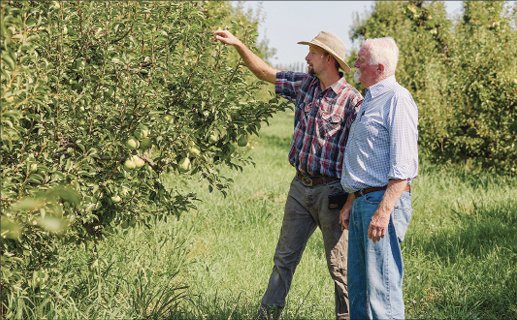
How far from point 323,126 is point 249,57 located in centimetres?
65

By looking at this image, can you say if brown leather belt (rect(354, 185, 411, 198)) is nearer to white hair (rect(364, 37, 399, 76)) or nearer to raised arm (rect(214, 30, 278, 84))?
white hair (rect(364, 37, 399, 76))

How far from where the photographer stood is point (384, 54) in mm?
2475

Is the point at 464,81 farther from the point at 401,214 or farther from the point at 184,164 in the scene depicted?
the point at 184,164

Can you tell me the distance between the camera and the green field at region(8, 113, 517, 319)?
9.82 feet

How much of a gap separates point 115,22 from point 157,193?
1.01 meters

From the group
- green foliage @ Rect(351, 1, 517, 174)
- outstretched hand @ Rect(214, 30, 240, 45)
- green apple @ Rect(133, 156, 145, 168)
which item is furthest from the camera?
green foliage @ Rect(351, 1, 517, 174)

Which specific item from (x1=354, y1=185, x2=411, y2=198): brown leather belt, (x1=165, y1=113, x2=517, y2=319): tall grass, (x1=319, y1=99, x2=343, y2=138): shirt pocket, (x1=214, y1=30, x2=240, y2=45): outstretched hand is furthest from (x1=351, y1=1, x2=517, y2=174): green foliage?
(x1=214, y1=30, x2=240, y2=45): outstretched hand

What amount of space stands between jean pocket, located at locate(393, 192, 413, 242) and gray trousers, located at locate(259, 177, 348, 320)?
52 centimetres

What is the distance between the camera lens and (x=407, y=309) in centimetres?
348

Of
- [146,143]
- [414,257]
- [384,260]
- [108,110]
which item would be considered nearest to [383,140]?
[384,260]

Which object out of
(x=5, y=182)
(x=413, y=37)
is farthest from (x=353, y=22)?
(x=5, y=182)

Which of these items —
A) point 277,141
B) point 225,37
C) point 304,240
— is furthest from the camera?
point 277,141

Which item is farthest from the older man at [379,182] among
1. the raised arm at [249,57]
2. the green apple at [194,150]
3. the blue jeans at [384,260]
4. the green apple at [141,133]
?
the green apple at [141,133]

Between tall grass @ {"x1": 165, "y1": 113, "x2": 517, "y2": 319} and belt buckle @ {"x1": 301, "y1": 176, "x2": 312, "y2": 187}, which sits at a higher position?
belt buckle @ {"x1": 301, "y1": 176, "x2": 312, "y2": 187}
